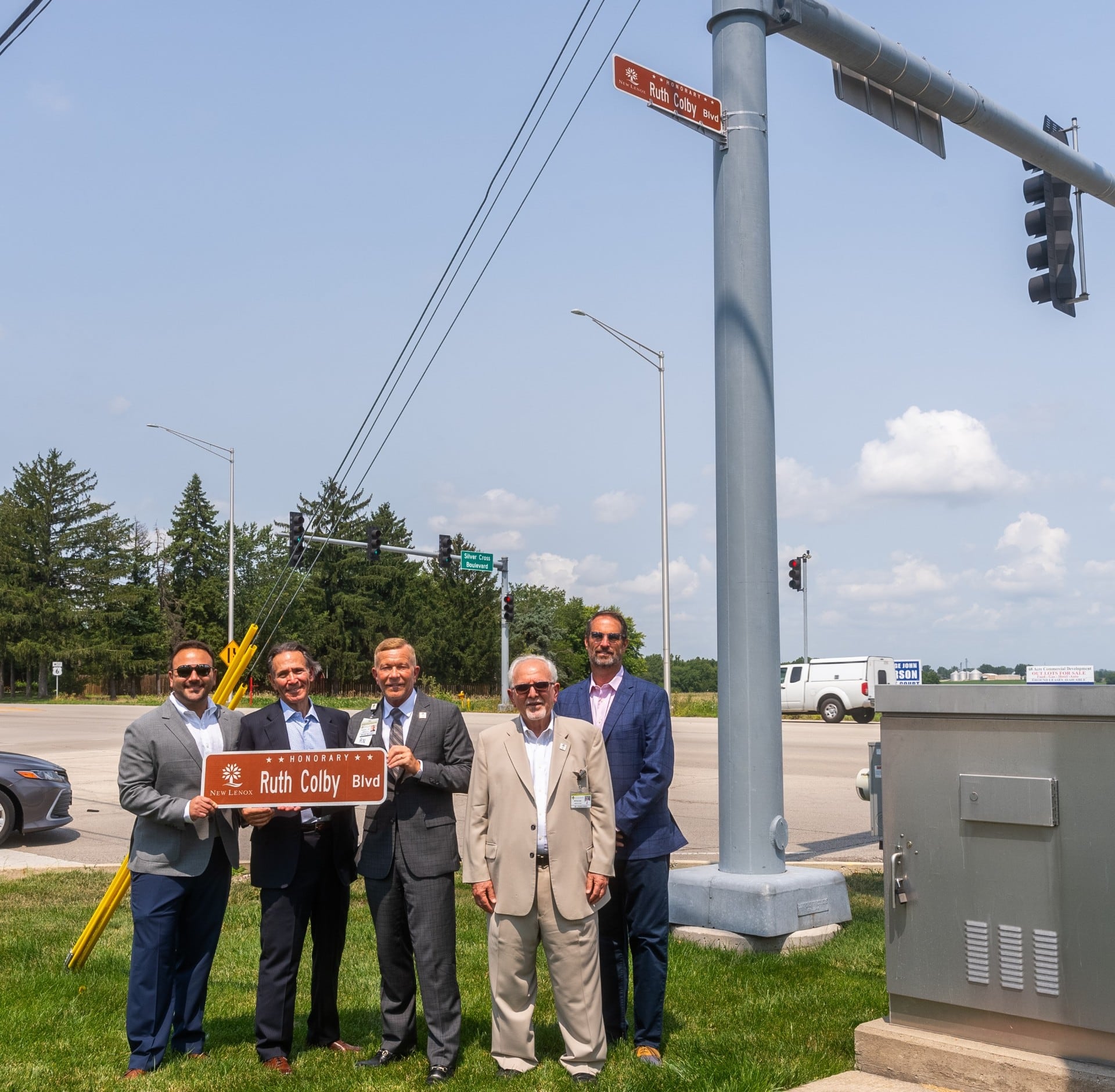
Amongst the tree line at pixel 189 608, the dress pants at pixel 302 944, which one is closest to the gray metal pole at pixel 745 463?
the dress pants at pixel 302 944

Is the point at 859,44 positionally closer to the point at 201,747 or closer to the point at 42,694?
the point at 201,747

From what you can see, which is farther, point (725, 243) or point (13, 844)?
point (13, 844)

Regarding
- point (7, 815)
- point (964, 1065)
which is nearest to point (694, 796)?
point (7, 815)

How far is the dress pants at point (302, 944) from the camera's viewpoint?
5402mm

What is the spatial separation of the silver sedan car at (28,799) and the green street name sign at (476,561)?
24339mm

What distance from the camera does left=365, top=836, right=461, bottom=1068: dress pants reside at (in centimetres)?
525

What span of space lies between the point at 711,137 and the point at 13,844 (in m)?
10.6

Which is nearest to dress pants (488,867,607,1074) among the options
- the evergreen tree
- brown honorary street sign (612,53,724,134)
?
brown honorary street sign (612,53,724,134)

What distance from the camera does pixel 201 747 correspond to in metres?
5.50

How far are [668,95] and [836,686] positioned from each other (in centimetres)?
3242

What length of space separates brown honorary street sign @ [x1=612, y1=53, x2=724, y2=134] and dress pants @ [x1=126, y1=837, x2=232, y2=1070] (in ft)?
16.2

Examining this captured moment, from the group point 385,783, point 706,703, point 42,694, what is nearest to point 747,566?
point 385,783

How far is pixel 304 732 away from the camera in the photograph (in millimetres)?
5613

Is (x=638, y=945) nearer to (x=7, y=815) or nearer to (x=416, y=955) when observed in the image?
(x=416, y=955)
